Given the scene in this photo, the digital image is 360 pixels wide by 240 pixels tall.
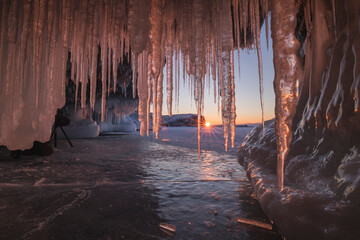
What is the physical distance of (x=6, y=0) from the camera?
310 centimetres

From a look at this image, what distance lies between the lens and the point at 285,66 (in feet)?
5.14

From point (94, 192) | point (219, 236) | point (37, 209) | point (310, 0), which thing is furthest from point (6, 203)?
point (310, 0)

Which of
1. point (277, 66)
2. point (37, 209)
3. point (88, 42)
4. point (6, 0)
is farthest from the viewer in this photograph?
point (88, 42)

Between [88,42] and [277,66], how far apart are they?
3394mm

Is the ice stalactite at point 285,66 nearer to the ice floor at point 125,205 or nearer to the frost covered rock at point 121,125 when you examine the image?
the ice floor at point 125,205

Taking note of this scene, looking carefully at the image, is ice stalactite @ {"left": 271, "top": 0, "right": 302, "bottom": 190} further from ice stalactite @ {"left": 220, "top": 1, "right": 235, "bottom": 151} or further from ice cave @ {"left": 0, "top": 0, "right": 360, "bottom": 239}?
ice stalactite @ {"left": 220, "top": 1, "right": 235, "bottom": 151}

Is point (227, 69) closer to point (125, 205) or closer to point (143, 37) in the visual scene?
point (143, 37)

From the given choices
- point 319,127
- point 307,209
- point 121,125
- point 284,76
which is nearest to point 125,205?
point 307,209

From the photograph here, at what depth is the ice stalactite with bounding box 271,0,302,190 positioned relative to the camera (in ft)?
5.05

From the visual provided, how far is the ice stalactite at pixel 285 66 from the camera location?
1540 mm

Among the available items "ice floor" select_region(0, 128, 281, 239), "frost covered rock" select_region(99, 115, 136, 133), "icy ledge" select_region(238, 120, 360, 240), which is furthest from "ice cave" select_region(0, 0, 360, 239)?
"frost covered rock" select_region(99, 115, 136, 133)

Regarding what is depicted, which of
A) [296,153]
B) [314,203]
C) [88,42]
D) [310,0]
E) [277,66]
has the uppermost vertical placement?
[88,42]

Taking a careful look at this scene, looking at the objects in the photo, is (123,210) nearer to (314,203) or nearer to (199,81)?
(314,203)

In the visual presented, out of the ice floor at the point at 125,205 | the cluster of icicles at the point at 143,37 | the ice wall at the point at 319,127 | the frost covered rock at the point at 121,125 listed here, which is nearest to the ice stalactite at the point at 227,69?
the cluster of icicles at the point at 143,37
